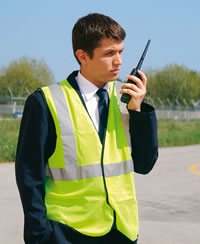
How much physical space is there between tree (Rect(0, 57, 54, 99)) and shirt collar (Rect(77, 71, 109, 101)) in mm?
75743

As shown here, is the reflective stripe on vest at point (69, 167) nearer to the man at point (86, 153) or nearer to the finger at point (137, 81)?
the man at point (86, 153)

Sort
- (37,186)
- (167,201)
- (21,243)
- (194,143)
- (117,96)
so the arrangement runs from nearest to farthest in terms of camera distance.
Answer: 1. (37,186)
2. (117,96)
3. (21,243)
4. (167,201)
5. (194,143)

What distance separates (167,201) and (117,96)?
233 inches

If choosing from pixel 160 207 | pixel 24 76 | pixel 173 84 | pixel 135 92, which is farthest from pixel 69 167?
pixel 173 84

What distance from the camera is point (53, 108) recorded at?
2582 mm

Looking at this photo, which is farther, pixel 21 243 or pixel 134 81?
pixel 21 243

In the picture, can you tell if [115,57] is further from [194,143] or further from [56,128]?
[194,143]

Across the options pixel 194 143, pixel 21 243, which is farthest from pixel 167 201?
pixel 194 143

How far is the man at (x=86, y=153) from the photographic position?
2531 millimetres

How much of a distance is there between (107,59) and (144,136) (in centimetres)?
41

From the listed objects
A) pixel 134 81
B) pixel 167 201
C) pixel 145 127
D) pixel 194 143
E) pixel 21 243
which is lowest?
pixel 194 143

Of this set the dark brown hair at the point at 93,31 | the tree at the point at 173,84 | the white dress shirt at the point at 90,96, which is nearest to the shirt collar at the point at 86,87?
the white dress shirt at the point at 90,96

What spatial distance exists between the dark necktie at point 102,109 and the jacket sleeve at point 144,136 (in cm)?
13

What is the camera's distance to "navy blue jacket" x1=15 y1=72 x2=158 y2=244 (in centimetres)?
250
